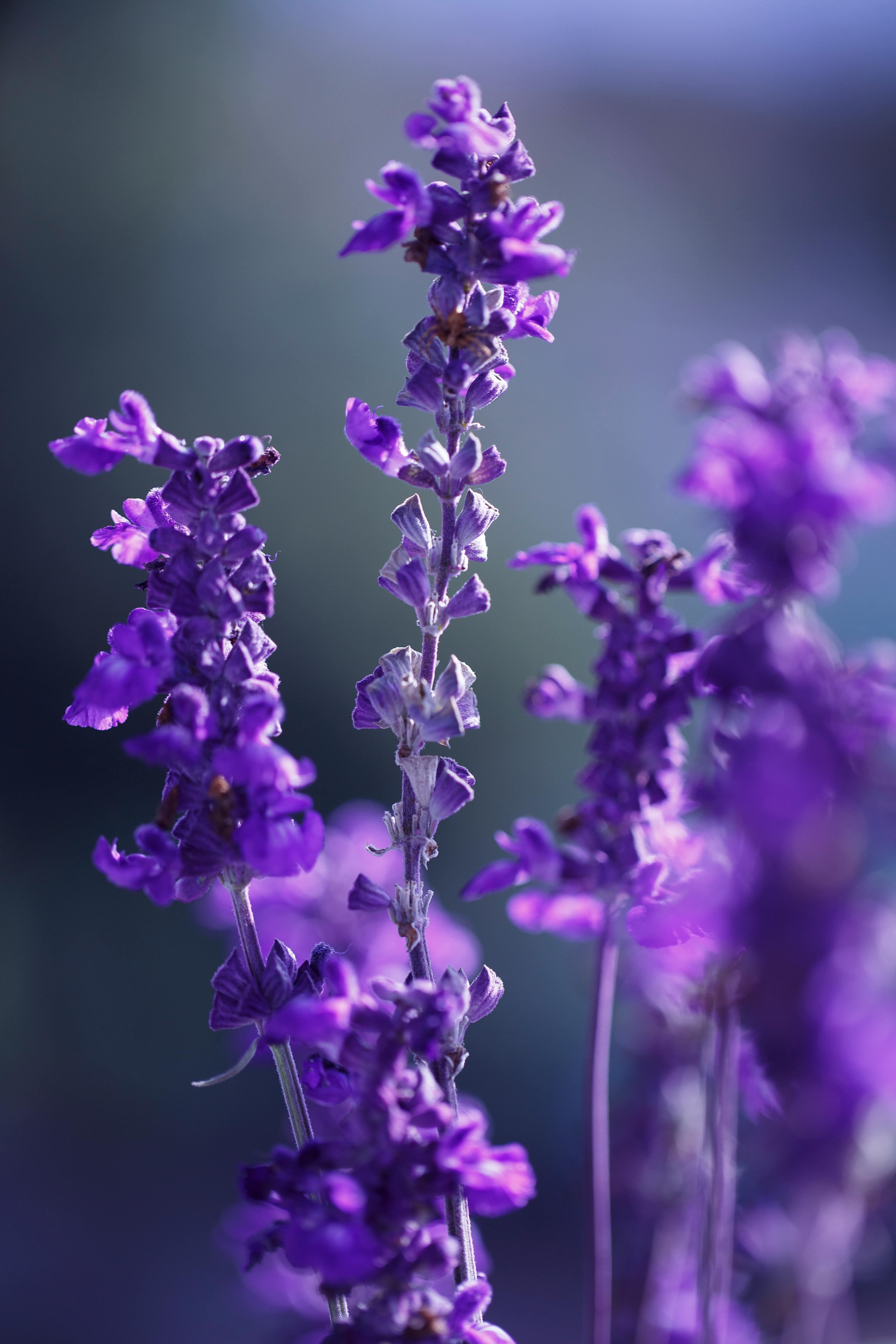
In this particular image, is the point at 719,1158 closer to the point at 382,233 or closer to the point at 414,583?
the point at 414,583

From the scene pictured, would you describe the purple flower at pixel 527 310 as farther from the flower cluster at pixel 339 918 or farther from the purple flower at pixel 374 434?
the flower cluster at pixel 339 918

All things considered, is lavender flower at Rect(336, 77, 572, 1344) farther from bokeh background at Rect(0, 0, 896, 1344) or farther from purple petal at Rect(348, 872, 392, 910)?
bokeh background at Rect(0, 0, 896, 1344)

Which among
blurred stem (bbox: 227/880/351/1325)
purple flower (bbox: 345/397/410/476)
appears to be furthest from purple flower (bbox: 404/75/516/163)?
blurred stem (bbox: 227/880/351/1325)

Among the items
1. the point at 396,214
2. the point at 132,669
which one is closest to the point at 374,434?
the point at 396,214

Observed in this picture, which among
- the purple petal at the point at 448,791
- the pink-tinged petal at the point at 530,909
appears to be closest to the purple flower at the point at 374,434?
the purple petal at the point at 448,791

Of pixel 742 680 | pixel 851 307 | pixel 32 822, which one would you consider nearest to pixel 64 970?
pixel 32 822

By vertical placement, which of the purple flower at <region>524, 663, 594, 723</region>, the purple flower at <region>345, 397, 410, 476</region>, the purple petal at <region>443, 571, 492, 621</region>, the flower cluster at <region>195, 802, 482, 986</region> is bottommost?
the flower cluster at <region>195, 802, 482, 986</region>

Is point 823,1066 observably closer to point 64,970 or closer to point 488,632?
point 488,632
